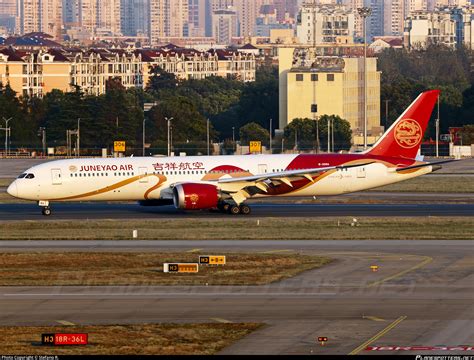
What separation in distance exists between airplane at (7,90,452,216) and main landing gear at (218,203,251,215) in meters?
0.03

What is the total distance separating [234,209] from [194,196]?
2.72 metres

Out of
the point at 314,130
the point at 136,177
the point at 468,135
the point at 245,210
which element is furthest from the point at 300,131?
the point at 136,177

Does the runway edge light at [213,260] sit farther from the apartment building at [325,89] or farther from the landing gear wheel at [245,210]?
the apartment building at [325,89]

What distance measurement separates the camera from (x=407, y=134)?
229ft

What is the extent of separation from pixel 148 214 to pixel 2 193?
19.8 meters

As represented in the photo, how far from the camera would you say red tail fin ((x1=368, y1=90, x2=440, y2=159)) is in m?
69.6

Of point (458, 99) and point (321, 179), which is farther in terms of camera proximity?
point (458, 99)

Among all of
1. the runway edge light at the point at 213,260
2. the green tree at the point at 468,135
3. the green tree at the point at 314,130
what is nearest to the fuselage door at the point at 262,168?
the runway edge light at the point at 213,260

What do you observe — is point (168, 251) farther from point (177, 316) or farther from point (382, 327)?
point (382, 327)

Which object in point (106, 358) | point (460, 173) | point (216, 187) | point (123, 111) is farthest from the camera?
point (123, 111)

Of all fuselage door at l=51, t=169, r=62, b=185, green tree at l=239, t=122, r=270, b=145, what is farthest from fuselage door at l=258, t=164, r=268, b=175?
green tree at l=239, t=122, r=270, b=145

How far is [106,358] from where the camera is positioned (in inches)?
1182

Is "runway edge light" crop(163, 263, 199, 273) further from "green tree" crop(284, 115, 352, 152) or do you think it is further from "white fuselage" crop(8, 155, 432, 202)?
"green tree" crop(284, 115, 352, 152)

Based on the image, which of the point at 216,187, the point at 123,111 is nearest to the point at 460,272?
the point at 216,187
